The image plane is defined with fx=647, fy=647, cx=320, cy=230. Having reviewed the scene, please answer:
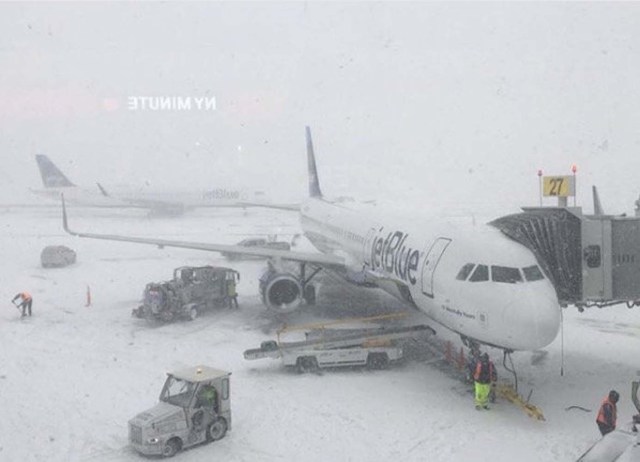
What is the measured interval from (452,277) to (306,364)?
441 cm

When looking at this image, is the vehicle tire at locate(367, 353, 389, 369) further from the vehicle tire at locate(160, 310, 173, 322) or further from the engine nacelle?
the vehicle tire at locate(160, 310, 173, 322)

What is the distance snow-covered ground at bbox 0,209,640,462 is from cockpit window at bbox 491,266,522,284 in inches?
109

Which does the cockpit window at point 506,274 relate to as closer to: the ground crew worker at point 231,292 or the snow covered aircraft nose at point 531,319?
the snow covered aircraft nose at point 531,319

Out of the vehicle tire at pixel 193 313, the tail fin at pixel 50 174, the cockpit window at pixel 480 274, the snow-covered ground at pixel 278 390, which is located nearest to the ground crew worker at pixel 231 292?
the snow-covered ground at pixel 278 390

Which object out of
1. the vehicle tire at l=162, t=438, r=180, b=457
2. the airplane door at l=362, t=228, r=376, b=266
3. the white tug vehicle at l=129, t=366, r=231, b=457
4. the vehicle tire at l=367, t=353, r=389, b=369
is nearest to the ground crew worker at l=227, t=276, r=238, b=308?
the airplane door at l=362, t=228, r=376, b=266

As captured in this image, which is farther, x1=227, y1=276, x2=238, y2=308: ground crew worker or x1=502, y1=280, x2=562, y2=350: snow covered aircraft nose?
x1=227, y1=276, x2=238, y2=308: ground crew worker

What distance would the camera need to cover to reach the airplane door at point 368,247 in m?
21.0

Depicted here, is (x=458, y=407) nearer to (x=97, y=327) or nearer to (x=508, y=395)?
(x=508, y=395)

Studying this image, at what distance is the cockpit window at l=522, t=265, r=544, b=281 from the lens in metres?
13.2

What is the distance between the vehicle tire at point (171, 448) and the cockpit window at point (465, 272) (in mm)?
6673

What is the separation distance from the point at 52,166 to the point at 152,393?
59362 mm

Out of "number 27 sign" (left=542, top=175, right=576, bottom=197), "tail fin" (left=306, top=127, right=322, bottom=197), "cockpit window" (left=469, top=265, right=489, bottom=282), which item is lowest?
"cockpit window" (left=469, top=265, right=489, bottom=282)

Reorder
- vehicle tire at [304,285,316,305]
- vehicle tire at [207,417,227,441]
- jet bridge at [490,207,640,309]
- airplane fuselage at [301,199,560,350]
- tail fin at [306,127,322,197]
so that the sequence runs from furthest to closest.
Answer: tail fin at [306,127,322,197], vehicle tire at [304,285,316,305], jet bridge at [490,207,640,309], airplane fuselage at [301,199,560,350], vehicle tire at [207,417,227,441]

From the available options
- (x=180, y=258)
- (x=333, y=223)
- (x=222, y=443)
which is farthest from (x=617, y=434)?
(x=180, y=258)
